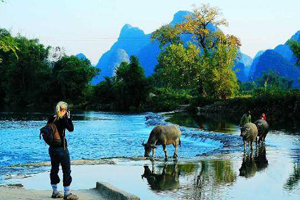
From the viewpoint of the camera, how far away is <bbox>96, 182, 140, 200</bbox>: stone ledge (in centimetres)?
990

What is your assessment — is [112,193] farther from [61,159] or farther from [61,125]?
[61,125]

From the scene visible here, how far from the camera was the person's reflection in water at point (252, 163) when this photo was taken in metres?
15.6

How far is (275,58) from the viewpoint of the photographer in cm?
19138

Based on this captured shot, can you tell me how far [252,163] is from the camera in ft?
58.3

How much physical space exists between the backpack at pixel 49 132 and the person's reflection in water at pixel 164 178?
Result: 412 centimetres

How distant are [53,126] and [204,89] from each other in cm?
6210

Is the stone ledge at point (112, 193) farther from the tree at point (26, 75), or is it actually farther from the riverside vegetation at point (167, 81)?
the tree at point (26, 75)

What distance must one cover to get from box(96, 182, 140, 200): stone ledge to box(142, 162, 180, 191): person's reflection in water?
6.38 feet

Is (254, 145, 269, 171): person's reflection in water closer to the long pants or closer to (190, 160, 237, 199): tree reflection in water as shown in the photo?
(190, 160, 237, 199): tree reflection in water

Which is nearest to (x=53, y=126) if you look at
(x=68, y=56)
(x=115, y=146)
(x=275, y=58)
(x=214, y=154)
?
(x=214, y=154)

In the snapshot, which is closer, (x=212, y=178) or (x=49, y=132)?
(x=49, y=132)

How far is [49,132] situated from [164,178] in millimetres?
5658

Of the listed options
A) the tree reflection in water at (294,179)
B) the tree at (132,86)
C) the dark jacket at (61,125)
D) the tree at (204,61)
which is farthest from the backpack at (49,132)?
the tree at (132,86)

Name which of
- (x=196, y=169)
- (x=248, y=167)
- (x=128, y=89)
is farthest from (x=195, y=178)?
(x=128, y=89)
